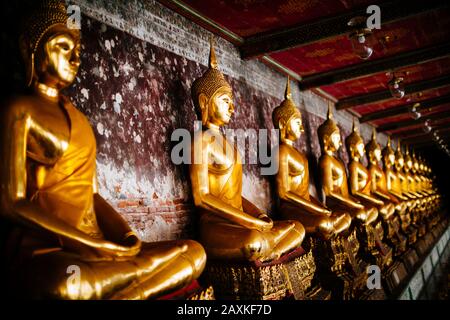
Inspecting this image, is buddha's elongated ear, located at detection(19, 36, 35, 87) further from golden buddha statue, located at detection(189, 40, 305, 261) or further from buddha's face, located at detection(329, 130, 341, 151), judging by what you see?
buddha's face, located at detection(329, 130, 341, 151)

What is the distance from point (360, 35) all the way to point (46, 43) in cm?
264

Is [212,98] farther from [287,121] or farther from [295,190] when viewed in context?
[295,190]

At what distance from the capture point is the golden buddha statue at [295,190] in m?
4.05

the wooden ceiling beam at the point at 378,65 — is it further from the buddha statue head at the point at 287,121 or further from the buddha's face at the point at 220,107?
the buddha's face at the point at 220,107

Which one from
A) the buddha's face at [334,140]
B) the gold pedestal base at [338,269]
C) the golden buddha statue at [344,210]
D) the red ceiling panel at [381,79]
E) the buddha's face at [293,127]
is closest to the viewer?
the gold pedestal base at [338,269]

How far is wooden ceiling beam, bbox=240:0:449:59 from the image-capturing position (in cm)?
357

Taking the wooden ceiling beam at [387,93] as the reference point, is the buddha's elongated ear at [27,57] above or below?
below

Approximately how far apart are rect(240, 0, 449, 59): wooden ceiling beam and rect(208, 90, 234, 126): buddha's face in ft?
3.70

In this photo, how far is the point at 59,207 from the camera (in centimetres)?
209

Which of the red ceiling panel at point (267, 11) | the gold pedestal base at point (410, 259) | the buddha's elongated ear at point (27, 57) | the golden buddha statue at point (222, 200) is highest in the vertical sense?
the red ceiling panel at point (267, 11)

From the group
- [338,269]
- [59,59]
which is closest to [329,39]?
[338,269]

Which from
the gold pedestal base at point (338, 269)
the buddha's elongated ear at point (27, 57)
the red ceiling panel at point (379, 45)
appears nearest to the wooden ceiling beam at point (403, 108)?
the red ceiling panel at point (379, 45)
